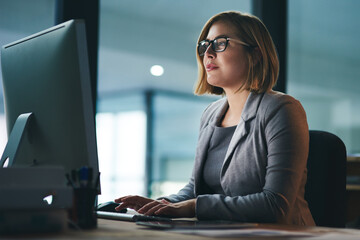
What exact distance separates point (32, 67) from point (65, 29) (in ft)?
0.59

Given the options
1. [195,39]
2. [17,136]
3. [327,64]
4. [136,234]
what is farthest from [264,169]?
Result: [327,64]

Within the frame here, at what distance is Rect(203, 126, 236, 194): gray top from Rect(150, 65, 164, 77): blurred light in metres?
2.52

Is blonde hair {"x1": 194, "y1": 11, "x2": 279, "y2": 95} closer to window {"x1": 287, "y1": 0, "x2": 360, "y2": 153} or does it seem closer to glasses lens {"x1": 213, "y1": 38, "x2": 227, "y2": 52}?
glasses lens {"x1": 213, "y1": 38, "x2": 227, "y2": 52}

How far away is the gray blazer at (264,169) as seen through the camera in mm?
1342

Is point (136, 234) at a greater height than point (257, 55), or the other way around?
point (257, 55)

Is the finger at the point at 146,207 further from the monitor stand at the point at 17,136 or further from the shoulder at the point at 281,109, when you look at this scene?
the shoulder at the point at 281,109

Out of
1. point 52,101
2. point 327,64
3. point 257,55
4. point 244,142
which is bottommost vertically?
point 244,142

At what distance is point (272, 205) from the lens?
1.36 m

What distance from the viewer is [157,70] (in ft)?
15.5

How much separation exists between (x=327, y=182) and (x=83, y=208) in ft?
3.08

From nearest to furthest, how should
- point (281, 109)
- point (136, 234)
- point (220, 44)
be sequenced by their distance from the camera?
point (136, 234) → point (281, 109) → point (220, 44)

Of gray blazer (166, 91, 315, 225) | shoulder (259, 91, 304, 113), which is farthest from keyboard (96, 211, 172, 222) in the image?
shoulder (259, 91, 304, 113)

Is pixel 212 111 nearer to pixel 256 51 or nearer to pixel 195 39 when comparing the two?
pixel 256 51

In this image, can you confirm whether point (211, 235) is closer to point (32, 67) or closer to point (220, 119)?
point (32, 67)
